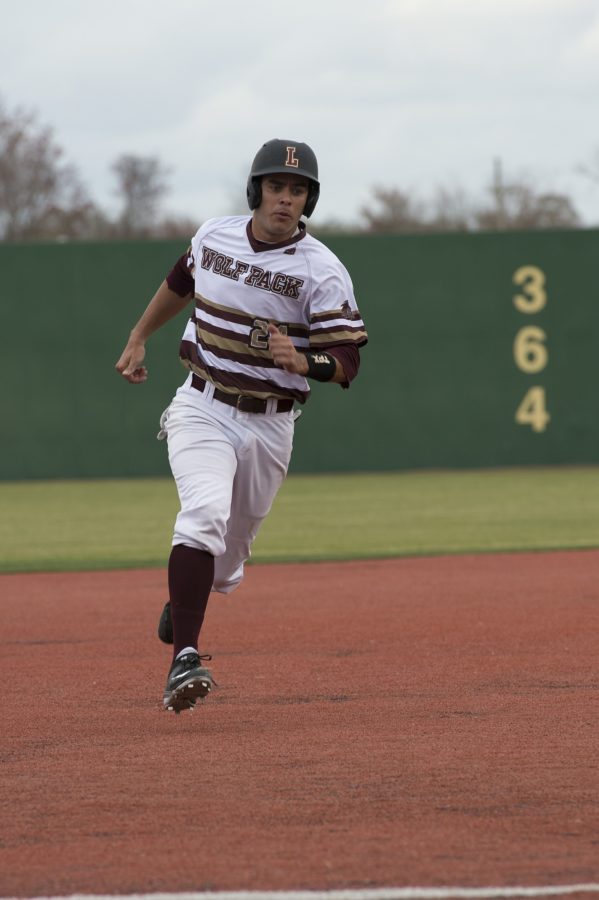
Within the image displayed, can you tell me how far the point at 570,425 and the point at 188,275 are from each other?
589 inches

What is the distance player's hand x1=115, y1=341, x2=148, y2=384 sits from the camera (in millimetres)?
5855

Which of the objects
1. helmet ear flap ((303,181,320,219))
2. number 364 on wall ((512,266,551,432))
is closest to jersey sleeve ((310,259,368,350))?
helmet ear flap ((303,181,320,219))

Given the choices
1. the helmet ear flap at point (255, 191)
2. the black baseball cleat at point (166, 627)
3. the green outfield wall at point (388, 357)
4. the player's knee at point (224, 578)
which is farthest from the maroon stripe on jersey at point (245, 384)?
the green outfield wall at point (388, 357)

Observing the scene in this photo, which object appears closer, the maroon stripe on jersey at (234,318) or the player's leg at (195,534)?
the player's leg at (195,534)

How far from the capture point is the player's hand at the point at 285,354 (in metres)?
4.99

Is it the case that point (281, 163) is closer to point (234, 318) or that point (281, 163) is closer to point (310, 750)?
point (234, 318)

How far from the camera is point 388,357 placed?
20.2 metres

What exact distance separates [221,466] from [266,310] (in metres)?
0.62

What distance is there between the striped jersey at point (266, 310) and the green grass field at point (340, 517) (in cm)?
563

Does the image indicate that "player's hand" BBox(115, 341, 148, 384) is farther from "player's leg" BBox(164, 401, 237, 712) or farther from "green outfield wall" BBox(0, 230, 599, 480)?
"green outfield wall" BBox(0, 230, 599, 480)

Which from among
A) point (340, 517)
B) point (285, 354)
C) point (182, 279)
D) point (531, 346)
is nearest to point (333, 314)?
point (285, 354)

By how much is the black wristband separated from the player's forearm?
96cm

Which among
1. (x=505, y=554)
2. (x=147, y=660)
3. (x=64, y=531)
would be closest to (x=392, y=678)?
(x=147, y=660)

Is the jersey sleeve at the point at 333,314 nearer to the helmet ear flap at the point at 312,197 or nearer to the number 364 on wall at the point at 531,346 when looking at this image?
the helmet ear flap at the point at 312,197
